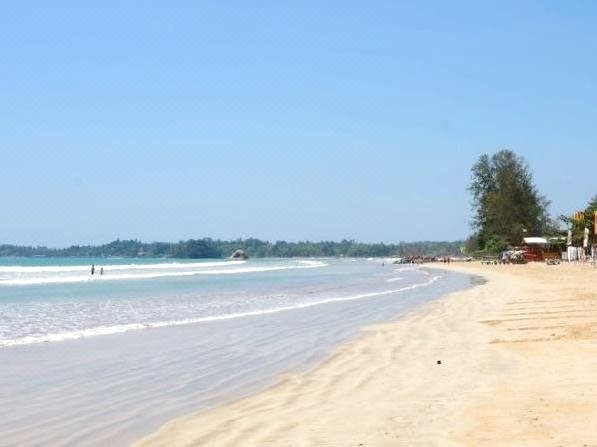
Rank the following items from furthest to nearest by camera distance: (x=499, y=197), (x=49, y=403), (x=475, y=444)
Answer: (x=499, y=197) < (x=49, y=403) < (x=475, y=444)

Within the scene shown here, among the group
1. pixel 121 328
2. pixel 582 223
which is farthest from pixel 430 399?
pixel 582 223

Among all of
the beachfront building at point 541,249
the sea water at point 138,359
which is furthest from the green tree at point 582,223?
the sea water at point 138,359

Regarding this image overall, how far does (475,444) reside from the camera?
6105 mm

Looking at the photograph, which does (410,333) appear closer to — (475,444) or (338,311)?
(338,311)

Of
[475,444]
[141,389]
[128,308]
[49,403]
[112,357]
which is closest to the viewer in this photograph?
[475,444]

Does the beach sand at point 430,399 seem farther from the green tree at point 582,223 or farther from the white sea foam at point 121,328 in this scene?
the green tree at point 582,223

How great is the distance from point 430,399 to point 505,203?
329ft

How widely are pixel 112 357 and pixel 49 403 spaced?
4345mm

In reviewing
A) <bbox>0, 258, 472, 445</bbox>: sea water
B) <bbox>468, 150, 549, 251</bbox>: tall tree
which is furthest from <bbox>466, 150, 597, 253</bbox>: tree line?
<bbox>0, 258, 472, 445</bbox>: sea water

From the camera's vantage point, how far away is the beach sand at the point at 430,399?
6.53 m

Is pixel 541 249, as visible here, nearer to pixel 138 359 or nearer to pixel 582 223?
pixel 582 223

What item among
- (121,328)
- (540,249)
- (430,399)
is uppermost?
(540,249)

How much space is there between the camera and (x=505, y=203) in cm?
10450

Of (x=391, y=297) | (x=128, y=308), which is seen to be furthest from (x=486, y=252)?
(x=128, y=308)
